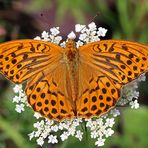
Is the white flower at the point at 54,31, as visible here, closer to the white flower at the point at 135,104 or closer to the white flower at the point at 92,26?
the white flower at the point at 92,26

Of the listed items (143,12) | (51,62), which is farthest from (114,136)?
(51,62)

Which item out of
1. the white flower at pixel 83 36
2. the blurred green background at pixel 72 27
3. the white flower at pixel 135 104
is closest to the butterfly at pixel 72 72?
the white flower at pixel 83 36

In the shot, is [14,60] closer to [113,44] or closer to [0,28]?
[113,44]

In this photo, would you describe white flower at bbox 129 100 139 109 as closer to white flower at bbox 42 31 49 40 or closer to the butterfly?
the butterfly

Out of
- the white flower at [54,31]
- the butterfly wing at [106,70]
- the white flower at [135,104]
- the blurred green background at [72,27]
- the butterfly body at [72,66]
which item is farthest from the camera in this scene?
the blurred green background at [72,27]

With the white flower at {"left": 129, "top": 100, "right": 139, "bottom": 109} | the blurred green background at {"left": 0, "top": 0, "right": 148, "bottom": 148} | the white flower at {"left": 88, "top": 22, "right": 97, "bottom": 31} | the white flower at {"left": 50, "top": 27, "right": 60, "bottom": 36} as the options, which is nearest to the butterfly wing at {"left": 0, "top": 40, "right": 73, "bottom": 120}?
the white flower at {"left": 50, "top": 27, "right": 60, "bottom": 36}

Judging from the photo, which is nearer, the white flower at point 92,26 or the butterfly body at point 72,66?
the butterfly body at point 72,66

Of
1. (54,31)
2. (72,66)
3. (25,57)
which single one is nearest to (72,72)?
(72,66)

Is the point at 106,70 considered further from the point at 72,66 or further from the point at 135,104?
the point at 135,104
